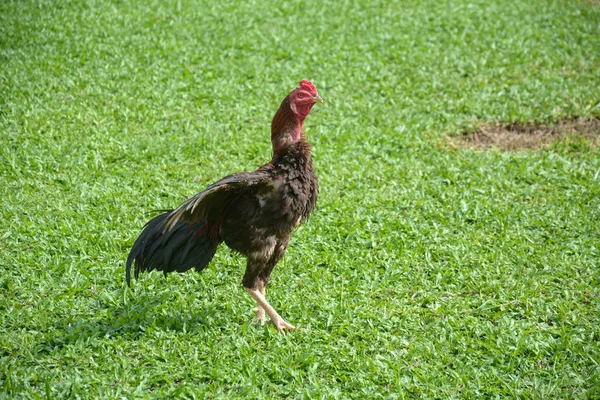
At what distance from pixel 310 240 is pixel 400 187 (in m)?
1.44

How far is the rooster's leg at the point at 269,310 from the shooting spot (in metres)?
4.61

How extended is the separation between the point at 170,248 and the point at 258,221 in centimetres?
67

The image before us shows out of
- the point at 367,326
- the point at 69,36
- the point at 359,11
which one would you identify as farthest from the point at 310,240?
the point at 359,11

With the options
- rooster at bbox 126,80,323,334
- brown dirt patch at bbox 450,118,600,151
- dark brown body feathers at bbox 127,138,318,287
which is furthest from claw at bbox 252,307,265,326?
brown dirt patch at bbox 450,118,600,151

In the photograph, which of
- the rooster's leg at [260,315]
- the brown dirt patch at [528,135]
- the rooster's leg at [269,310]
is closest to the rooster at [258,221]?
the rooster's leg at [269,310]

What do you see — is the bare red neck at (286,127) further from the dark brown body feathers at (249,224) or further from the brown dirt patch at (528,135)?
the brown dirt patch at (528,135)

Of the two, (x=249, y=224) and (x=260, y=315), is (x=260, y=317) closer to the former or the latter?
(x=260, y=315)

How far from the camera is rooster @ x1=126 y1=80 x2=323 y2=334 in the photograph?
4480 mm

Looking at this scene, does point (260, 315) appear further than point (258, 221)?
Yes

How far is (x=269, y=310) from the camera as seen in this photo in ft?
15.2

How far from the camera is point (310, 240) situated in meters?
5.88

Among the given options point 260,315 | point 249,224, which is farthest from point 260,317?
point 249,224

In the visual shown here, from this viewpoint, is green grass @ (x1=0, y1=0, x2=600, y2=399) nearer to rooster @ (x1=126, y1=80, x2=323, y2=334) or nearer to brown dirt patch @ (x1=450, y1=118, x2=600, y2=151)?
brown dirt patch @ (x1=450, y1=118, x2=600, y2=151)

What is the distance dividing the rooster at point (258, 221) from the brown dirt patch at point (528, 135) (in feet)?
11.8
